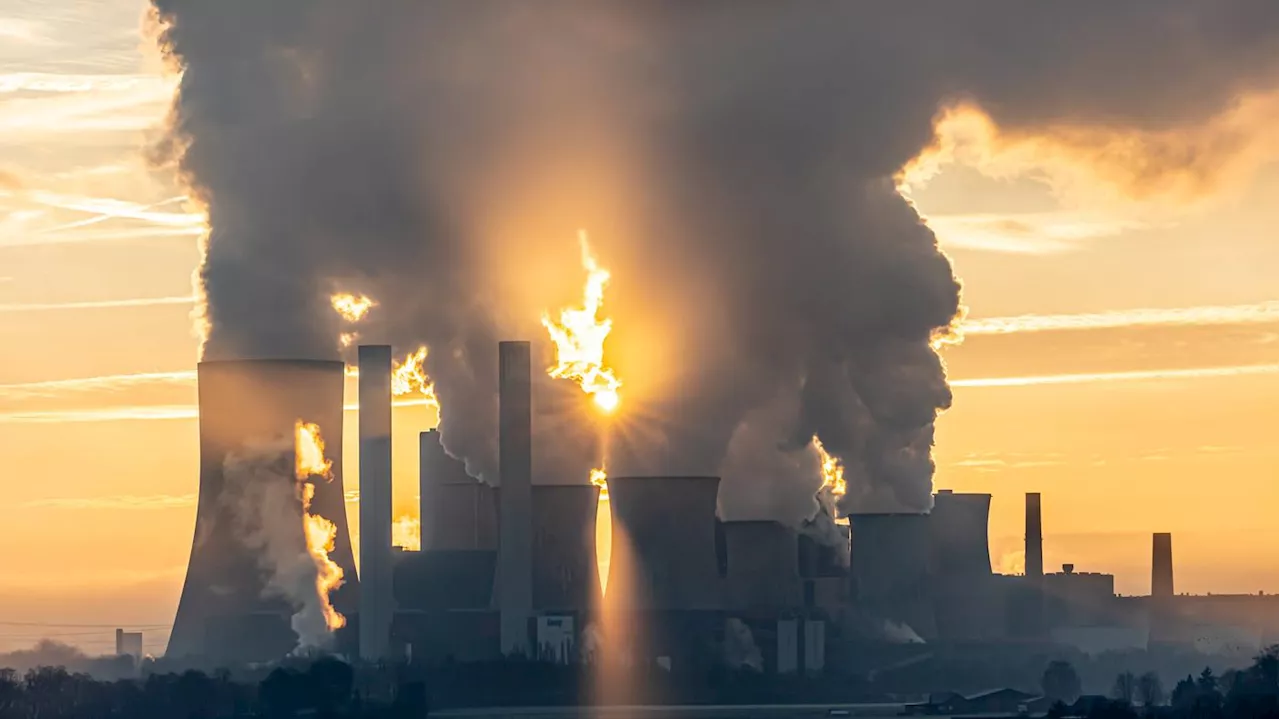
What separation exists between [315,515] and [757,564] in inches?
791

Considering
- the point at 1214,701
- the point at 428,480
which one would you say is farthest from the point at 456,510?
the point at 1214,701

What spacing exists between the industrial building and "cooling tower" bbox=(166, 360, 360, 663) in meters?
0.08

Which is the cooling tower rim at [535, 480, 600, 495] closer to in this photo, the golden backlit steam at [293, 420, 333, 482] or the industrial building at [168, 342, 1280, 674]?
the industrial building at [168, 342, 1280, 674]

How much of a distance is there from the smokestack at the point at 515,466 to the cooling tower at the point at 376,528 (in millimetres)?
4536

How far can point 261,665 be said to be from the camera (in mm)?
99250

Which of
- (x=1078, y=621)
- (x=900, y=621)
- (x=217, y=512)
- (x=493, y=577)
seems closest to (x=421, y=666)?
(x=493, y=577)

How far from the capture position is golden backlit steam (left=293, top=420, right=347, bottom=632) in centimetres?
9669

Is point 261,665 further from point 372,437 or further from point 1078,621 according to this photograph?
point 1078,621

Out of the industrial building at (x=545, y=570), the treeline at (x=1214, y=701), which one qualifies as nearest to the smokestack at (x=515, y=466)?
the industrial building at (x=545, y=570)

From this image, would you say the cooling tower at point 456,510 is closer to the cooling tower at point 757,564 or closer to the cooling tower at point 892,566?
the cooling tower at point 757,564

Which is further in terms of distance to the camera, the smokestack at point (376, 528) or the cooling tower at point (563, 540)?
the smokestack at point (376, 528)

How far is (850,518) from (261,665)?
2464 centimetres

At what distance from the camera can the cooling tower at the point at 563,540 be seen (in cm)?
10269

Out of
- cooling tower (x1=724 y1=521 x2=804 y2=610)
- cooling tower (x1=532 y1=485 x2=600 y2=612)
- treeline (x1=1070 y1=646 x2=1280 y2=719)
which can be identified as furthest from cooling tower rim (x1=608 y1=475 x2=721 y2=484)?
treeline (x1=1070 y1=646 x2=1280 y2=719)
